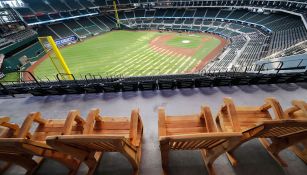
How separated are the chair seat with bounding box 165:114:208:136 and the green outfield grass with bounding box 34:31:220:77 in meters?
14.0

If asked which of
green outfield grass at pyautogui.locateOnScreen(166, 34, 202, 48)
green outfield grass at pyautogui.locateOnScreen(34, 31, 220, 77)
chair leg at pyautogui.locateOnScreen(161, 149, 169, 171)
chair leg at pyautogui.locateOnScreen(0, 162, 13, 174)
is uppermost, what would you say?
green outfield grass at pyautogui.locateOnScreen(166, 34, 202, 48)

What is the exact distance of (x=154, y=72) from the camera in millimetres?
17188

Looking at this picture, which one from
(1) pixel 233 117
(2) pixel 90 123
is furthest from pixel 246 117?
(2) pixel 90 123

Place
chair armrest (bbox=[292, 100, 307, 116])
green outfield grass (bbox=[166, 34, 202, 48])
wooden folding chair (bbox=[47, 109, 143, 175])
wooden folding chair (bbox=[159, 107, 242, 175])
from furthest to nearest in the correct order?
green outfield grass (bbox=[166, 34, 202, 48])
chair armrest (bbox=[292, 100, 307, 116])
wooden folding chair (bbox=[159, 107, 242, 175])
wooden folding chair (bbox=[47, 109, 143, 175])

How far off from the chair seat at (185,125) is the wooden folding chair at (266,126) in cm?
49

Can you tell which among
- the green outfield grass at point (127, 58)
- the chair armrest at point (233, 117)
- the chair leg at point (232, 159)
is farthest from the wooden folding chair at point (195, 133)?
the green outfield grass at point (127, 58)

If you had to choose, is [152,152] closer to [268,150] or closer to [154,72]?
[268,150]

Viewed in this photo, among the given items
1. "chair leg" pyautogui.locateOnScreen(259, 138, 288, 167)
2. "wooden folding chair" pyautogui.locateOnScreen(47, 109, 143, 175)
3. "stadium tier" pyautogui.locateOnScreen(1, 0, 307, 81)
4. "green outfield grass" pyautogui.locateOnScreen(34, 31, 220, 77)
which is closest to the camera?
"wooden folding chair" pyautogui.locateOnScreen(47, 109, 143, 175)

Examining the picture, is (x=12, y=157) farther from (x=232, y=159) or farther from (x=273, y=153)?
(x=273, y=153)

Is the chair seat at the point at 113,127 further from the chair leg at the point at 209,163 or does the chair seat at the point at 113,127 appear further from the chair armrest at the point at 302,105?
the chair armrest at the point at 302,105

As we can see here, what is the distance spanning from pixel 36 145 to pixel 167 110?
303cm

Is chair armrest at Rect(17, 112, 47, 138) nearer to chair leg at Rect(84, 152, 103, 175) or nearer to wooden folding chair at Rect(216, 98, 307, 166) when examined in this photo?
chair leg at Rect(84, 152, 103, 175)

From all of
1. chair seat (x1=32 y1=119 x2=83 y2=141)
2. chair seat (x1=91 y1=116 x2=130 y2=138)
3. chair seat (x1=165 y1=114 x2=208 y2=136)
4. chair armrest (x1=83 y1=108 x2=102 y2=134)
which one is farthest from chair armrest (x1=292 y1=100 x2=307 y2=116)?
chair seat (x1=32 y1=119 x2=83 y2=141)

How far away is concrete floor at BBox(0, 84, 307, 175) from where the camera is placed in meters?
2.93
